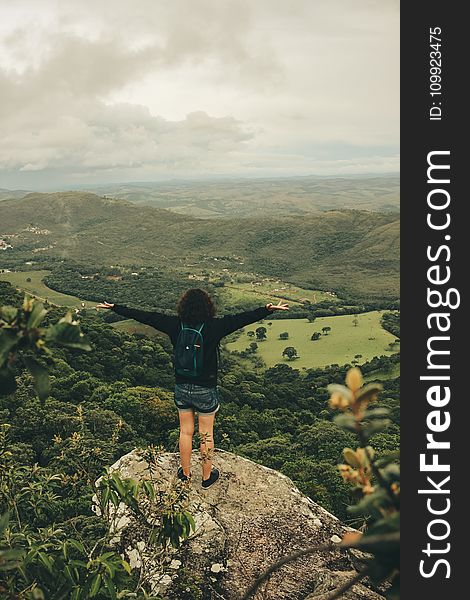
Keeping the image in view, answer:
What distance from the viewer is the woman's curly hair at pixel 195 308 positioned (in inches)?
216

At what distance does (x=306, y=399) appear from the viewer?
118ft

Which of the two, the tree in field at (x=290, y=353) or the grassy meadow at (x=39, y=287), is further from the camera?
the grassy meadow at (x=39, y=287)

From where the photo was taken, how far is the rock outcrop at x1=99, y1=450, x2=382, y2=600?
5.07m

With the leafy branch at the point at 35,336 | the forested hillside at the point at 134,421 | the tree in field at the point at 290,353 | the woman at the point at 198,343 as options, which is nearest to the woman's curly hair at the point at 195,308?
the woman at the point at 198,343

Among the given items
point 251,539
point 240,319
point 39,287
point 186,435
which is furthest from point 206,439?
point 39,287

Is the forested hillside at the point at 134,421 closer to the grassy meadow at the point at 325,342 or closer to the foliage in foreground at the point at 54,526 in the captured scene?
the foliage in foreground at the point at 54,526

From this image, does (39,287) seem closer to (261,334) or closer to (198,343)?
(261,334)

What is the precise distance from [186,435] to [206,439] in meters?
0.74

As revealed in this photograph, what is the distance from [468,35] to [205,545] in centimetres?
539

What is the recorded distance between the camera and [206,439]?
17.5 feet

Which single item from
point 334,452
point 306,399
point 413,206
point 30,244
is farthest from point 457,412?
point 30,244

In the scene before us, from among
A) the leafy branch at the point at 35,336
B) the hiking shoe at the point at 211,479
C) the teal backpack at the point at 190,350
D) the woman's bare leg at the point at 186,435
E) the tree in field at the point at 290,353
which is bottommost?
the tree in field at the point at 290,353

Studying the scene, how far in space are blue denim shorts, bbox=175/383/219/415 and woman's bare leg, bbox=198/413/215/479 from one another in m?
0.10

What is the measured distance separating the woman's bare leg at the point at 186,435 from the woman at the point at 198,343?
12 millimetres
